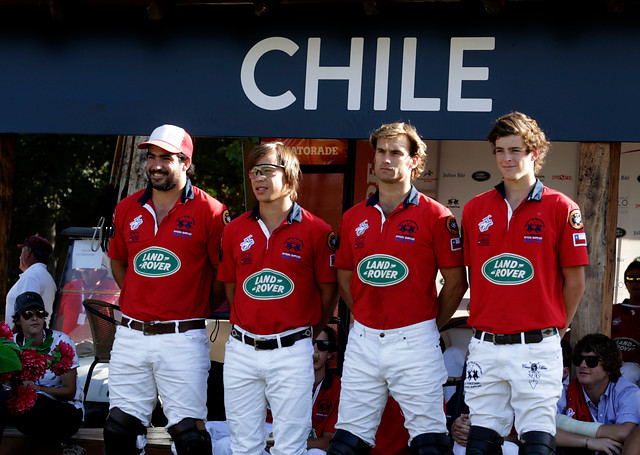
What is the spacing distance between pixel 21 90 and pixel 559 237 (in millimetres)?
3595

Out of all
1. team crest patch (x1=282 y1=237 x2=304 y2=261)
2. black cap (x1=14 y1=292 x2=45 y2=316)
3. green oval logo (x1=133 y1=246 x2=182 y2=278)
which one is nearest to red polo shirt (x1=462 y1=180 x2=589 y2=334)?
team crest patch (x1=282 y1=237 x2=304 y2=261)

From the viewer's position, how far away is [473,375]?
12.1 ft

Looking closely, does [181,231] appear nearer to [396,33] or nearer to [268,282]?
[268,282]

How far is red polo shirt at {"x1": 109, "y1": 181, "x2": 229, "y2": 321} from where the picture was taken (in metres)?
4.24

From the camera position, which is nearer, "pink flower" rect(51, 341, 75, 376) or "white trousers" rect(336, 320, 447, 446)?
"white trousers" rect(336, 320, 447, 446)

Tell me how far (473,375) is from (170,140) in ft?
6.72

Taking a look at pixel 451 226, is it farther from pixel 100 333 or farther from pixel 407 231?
pixel 100 333

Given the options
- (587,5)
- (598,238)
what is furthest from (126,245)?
(587,5)

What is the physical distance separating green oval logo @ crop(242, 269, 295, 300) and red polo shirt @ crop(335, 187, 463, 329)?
0.35m

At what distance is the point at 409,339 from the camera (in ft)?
12.4

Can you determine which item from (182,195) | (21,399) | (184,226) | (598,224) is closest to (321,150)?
(182,195)

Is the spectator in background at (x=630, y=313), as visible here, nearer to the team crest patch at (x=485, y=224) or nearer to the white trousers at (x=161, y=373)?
the team crest patch at (x=485, y=224)

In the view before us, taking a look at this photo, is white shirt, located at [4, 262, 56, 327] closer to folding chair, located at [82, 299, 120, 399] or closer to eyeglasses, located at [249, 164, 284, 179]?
folding chair, located at [82, 299, 120, 399]

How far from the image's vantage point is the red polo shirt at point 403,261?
382cm
